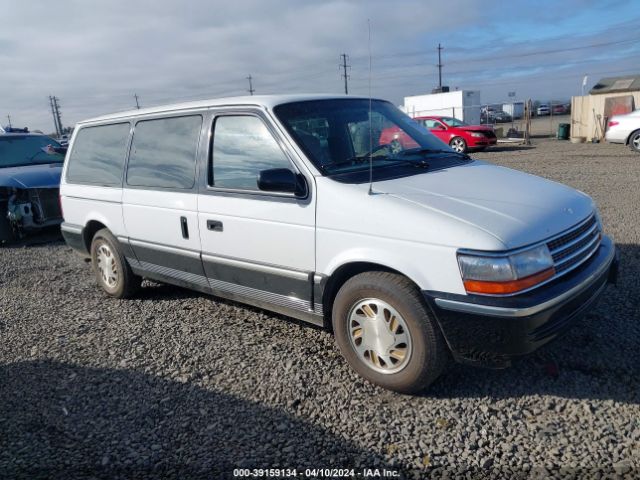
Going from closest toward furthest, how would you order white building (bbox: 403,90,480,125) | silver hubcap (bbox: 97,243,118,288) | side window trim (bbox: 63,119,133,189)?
side window trim (bbox: 63,119,133,189)
silver hubcap (bbox: 97,243,118,288)
white building (bbox: 403,90,480,125)

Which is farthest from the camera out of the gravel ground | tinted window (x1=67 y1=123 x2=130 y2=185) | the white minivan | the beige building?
the beige building

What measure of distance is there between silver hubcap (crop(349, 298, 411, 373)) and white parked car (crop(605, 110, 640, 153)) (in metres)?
17.0

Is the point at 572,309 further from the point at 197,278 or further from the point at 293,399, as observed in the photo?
the point at 197,278

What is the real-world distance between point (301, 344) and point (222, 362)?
0.63 meters

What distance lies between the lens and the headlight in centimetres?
275

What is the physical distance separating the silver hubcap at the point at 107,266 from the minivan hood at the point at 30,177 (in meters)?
3.37

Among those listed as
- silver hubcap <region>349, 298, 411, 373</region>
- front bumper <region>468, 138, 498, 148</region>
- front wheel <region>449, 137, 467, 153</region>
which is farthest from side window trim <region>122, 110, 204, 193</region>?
front bumper <region>468, 138, 498, 148</region>

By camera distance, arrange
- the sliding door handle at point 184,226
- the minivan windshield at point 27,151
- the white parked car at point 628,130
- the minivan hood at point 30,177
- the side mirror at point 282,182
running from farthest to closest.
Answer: the white parked car at point 628,130, the minivan windshield at point 27,151, the minivan hood at point 30,177, the sliding door handle at point 184,226, the side mirror at point 282,182

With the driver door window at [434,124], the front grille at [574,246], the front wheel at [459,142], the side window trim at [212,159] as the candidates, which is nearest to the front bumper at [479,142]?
the front wheel at [459,142]

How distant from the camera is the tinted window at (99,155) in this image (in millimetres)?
5062

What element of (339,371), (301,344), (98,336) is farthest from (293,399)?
(98,336)

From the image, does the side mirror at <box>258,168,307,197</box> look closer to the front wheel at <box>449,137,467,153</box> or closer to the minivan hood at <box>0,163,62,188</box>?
the minivan hood at <box>0,163,62,188</box>

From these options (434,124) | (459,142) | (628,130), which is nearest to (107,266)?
(628,130)

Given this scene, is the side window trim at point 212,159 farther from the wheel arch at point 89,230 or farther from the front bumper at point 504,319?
the wheel arch at point 89,230
